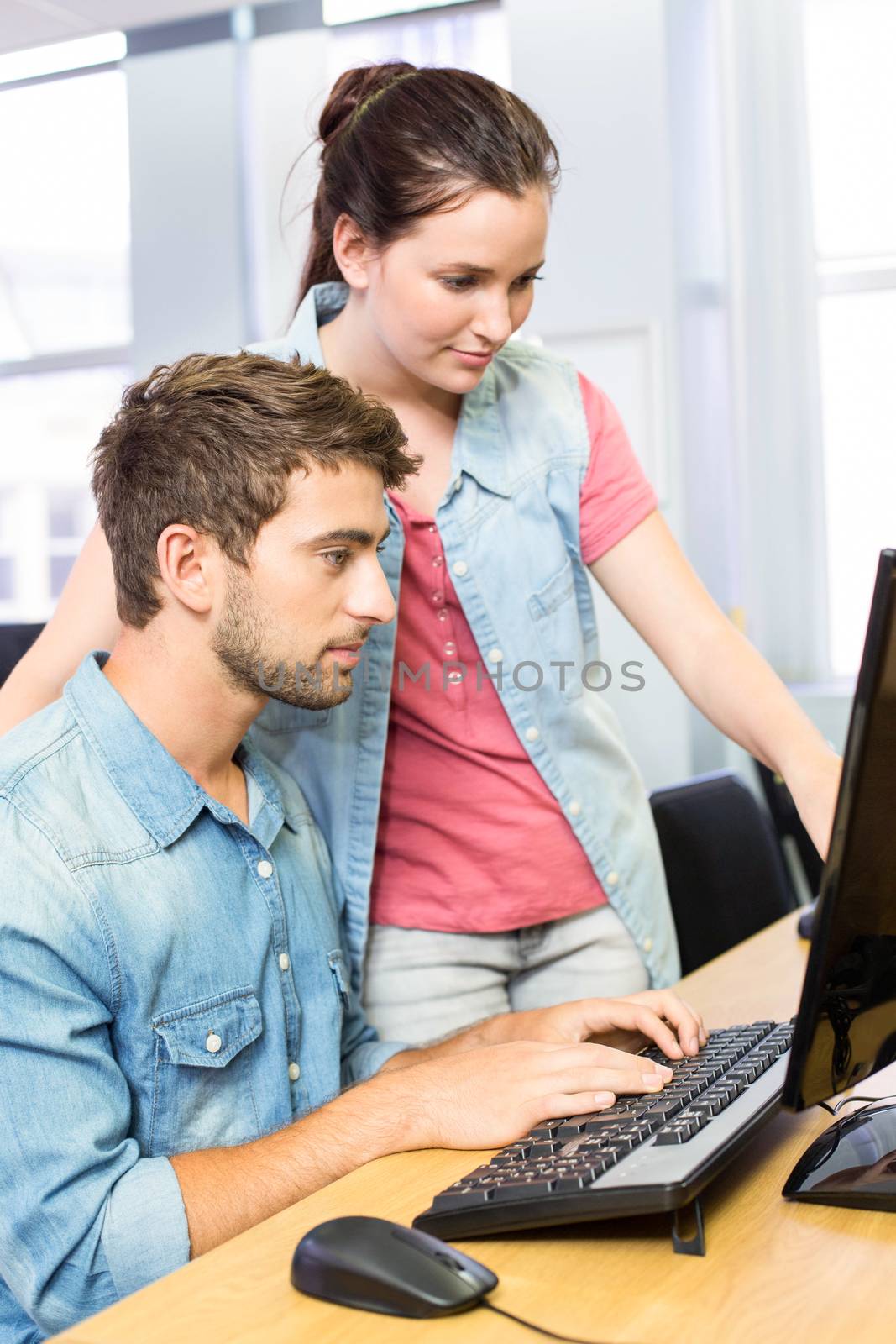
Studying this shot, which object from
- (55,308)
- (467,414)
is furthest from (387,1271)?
(55,308)

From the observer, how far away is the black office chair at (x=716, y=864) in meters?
1.83

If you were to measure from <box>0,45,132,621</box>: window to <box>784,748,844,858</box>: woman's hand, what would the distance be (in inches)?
161

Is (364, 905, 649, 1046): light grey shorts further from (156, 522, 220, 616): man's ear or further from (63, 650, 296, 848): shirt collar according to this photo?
(156, 522, 220, 616): man's ear

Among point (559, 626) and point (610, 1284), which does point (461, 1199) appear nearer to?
point (610, 1284)

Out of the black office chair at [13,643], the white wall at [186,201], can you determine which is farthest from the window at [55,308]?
the black office chair at [13,643]

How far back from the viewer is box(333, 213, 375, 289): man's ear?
52.7 inches

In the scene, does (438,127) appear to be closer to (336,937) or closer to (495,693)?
(495,693)

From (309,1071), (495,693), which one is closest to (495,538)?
(495,693)

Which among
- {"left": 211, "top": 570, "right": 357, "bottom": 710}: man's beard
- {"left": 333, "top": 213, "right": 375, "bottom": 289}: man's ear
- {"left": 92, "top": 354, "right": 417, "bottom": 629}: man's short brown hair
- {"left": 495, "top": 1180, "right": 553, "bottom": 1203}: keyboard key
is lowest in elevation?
{"left": 495, "top": 1180, "right": 553, "bottom": 1203}: keyboard key

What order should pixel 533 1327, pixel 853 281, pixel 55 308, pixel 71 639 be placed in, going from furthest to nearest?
pixel 55 308 < pixel 853 281 < pixel 71 639 < pixel 533 1327

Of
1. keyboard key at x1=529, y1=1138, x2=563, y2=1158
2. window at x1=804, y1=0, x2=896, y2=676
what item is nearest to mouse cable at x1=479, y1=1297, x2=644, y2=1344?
keyboard key at x1=529, y1=1138, x2=563, y2=1158

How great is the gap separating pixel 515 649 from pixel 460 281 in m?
0.39

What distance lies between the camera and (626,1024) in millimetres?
1085

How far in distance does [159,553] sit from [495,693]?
44 centimetres
